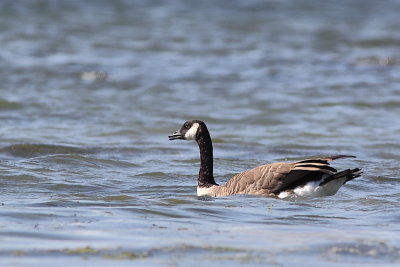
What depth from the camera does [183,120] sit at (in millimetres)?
15234

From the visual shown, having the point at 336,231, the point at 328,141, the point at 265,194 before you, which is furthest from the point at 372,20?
the point at 336,231

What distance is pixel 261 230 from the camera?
7.00 meters

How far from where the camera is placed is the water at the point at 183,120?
6531mm

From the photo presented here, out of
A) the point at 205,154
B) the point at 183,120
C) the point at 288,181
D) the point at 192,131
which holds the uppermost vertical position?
the point at 192,131

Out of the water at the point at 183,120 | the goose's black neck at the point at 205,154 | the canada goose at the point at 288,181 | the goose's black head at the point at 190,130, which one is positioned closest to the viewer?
the water at the point at 183,120

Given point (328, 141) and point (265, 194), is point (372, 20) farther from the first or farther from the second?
point (265, 194)

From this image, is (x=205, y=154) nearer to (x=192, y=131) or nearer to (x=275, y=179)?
(x=192, y=131)

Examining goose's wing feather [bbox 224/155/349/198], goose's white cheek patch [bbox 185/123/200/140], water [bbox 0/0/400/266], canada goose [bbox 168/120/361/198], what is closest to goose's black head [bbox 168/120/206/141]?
goose's white cheek patch [bbox 185/123/200/140]

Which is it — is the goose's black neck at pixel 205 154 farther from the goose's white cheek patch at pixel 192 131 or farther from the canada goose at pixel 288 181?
the canada goose at pixel 288 181

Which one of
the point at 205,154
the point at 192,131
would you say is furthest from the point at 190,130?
the point at 205,154

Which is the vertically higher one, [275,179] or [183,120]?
[275,179]

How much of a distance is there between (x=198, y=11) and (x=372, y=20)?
6007mm

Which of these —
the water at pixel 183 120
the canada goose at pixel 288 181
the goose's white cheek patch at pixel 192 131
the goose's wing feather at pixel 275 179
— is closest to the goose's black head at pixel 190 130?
the goose's white cheek patch at pixel 192 131

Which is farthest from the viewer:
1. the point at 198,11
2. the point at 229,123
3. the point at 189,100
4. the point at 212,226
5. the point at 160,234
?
the point at 198,11
